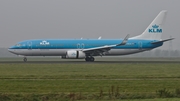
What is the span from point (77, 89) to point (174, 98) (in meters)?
5.96

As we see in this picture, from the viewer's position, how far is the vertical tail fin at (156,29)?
63.0m

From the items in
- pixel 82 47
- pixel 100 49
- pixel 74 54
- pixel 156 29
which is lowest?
pixel 74 54

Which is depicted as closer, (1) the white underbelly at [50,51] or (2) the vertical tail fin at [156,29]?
(1) the white underbelly at [50,51]

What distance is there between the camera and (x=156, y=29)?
63594 millimetres

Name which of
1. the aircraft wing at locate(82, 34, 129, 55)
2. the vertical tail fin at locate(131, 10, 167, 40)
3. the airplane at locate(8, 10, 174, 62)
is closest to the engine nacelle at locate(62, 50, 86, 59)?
the airplane at locate(8, 10, 174, 62)

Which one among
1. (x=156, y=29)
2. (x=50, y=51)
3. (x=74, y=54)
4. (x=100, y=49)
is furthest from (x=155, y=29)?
(x=50, y=51)

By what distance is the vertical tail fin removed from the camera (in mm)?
62969

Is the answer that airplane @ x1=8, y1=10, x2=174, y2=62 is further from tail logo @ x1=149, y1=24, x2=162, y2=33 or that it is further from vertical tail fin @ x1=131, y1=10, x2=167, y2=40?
tail logo @ x1=149, y1=24, x2=162, y2=33

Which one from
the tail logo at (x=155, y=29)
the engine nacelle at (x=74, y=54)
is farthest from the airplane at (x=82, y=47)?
the tail logo at (x=155, y=29)

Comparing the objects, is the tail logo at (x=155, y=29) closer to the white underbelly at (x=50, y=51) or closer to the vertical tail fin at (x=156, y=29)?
the vertical tail fin at (x=156, y=29)

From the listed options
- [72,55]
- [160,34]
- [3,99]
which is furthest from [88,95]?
[160,34]

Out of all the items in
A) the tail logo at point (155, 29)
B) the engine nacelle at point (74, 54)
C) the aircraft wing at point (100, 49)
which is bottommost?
the engine nacelle at point (74, 54)

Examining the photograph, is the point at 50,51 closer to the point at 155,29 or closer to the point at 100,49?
the point at 100,49

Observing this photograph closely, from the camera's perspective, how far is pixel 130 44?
60.6 metres
